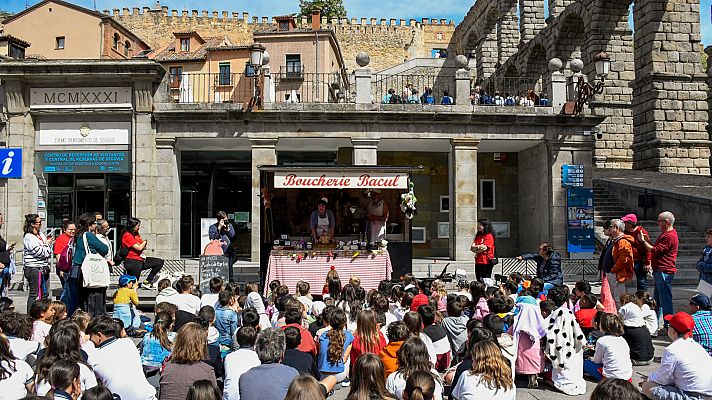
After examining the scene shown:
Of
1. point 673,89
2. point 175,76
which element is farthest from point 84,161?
point 673,89

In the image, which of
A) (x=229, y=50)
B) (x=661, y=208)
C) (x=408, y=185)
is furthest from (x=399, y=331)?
(x=229, y=50)

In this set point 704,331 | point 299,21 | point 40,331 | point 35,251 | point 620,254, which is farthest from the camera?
point 299,21

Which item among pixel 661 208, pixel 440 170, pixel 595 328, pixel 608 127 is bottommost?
pixel 595 328

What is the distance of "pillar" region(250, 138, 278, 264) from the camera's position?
18.6 m

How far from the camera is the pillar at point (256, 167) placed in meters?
18.6

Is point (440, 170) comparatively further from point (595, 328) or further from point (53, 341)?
point (53, 341)

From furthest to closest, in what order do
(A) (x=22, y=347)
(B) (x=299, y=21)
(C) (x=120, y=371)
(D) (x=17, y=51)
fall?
1. (B) (x=299, y=21)
2. (D) (x=17, y=51)
3. (A) (x=22, y=347)
4. (C) (x=120, y=371)

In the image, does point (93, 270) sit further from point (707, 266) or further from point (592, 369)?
point (707, 266)

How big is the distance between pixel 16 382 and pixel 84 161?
Result: 48.4ft

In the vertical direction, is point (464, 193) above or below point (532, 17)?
below

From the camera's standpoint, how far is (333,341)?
22.5ft

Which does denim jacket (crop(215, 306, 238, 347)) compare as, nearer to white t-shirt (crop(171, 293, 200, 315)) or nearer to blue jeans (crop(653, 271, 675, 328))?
white t-shirt (crop(171, 293, 200, 315))

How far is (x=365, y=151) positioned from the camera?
63.1 ft

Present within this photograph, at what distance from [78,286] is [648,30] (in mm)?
25064
